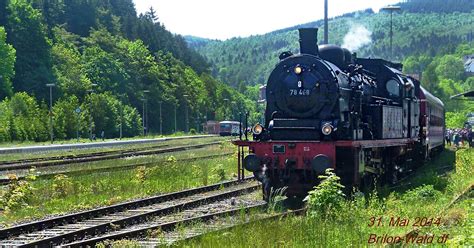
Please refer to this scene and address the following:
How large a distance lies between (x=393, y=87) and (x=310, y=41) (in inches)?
148

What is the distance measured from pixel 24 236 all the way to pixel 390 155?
12073 mm

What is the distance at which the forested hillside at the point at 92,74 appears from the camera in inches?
3001

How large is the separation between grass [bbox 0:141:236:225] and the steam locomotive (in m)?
4.64

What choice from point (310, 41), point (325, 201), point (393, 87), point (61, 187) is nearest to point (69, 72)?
point (61, 187)

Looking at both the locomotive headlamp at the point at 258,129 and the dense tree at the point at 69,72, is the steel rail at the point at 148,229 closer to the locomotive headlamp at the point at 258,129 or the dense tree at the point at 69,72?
the locomotive headlamp at the point at 258,129

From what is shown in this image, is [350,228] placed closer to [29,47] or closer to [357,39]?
[357,39]

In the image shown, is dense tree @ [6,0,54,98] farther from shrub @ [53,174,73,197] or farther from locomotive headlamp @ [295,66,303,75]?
locomotive headlamp @ [295,66,303,75]

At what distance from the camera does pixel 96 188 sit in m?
21.4

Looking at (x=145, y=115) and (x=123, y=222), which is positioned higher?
(x=145, y=115)

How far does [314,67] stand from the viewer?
17141 millimetres

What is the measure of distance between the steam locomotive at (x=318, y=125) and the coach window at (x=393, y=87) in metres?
0.44

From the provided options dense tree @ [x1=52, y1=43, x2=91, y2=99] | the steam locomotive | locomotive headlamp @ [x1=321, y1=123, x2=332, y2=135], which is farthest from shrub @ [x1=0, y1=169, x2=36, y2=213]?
dense tree @ [x1=52, y1=43, x2=91, y2=99]

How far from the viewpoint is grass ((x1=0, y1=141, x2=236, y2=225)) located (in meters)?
17.3

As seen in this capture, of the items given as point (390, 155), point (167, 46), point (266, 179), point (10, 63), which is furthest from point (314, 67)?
point (167, 46)
